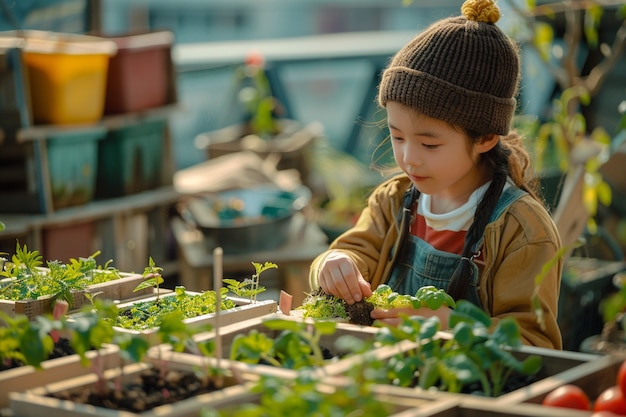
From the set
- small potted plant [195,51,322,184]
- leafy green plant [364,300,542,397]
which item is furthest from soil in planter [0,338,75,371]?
small potted plant [195,51,322,184]

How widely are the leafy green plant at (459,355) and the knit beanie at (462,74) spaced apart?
29.9 inches

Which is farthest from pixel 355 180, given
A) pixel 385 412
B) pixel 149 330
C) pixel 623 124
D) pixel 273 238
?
pixel 385 412

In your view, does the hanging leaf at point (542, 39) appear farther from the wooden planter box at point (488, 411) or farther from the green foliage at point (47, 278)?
the wooden planter box at point (488, 411)

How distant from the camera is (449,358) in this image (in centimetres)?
157

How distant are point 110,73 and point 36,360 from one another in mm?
3613

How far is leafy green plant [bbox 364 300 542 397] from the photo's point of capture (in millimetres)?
1549

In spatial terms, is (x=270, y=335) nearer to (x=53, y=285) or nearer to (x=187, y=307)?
(x=187, y=307)

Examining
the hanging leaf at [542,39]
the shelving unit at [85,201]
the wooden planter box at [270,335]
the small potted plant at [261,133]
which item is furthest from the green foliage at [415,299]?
the small potted plant at [261,133]

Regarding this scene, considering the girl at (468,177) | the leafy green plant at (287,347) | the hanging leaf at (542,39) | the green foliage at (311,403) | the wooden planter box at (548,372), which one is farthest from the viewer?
the hanging leaf at (542,39)

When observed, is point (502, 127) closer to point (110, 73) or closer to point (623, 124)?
point (623, 124)

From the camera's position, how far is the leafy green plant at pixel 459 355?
1549mm

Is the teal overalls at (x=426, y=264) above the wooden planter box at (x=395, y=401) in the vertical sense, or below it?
below

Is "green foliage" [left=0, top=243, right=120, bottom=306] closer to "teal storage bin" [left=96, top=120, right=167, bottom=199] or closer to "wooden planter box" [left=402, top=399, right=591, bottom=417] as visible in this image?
"wooden planter box" [left=402, top=399, right=591, bottom=417]

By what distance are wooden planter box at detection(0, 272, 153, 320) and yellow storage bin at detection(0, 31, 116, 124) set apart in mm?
2489
